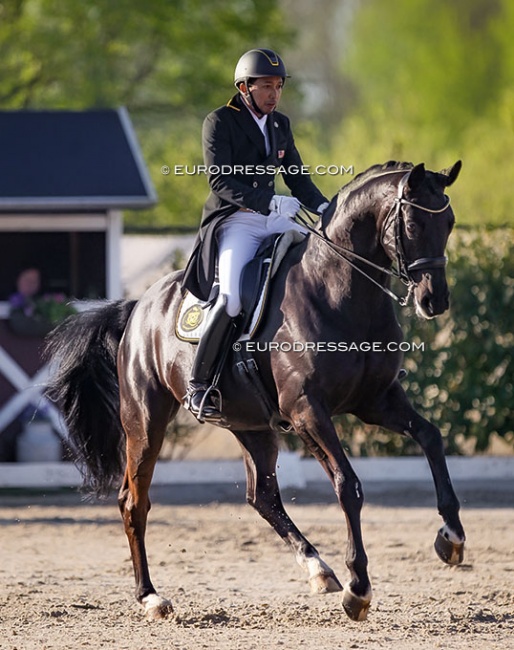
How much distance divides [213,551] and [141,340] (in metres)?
2.02

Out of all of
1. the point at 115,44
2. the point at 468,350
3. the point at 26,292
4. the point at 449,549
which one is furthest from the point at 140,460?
the point at 115,44

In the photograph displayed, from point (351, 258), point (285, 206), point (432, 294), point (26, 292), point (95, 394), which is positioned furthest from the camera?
point (26, 292)

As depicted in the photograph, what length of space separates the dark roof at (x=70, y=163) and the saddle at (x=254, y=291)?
468 centimetres

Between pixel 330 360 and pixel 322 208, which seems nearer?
pixel 330 360

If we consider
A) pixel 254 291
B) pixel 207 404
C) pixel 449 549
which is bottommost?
pixel 449 549

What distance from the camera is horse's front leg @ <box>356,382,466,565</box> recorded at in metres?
5.53

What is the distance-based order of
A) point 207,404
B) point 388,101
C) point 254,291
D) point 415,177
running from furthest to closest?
point 388,101, point 207,404, point 254,291, point 415,177

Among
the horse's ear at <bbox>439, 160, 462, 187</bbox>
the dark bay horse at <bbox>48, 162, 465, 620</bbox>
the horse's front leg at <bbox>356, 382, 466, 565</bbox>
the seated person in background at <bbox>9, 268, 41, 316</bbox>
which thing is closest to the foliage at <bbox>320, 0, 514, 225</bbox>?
the seated person in background at <bbox>9, 268, 41, 316</bbox>

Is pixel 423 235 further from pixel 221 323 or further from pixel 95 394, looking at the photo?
pixel 95 394

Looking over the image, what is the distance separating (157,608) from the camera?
615 cm

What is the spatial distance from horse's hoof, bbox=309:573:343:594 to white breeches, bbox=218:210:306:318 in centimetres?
140

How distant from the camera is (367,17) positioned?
144 feet

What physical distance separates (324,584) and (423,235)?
1774mm

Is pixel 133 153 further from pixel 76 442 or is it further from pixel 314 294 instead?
pixel 314 294
